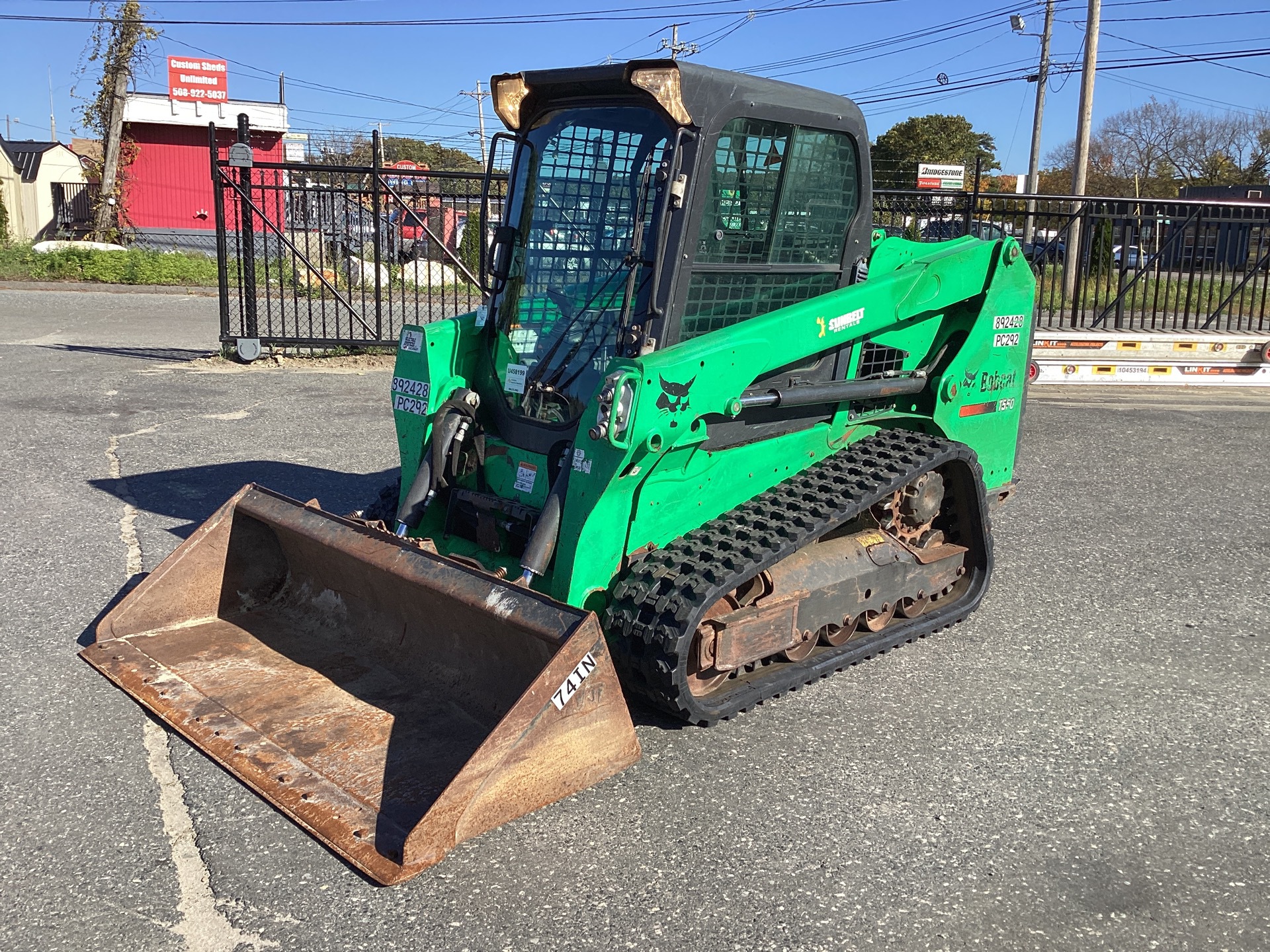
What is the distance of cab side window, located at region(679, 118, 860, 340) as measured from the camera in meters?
4.42

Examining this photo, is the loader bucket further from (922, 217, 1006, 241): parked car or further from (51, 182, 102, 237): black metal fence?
(51, 182, 102, 237): black metal fence

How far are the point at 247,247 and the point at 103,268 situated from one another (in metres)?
13.4

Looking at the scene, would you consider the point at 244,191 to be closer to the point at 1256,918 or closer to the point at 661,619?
the point at 661,619

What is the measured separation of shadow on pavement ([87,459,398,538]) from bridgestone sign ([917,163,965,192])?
19920 millimetres

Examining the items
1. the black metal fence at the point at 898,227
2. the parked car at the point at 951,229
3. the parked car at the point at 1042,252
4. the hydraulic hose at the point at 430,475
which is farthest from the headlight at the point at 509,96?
the parked car at the point at 1042,252

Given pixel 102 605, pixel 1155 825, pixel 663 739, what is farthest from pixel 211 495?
pixel 1155 825

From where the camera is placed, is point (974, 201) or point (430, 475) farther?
point (974, 201)

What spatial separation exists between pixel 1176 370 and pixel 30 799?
12.6 meters

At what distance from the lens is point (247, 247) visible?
482 inches

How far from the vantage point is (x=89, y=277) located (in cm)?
2348

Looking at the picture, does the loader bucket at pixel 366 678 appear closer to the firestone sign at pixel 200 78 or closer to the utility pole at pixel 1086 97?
the utility pole at pixel 1086 97

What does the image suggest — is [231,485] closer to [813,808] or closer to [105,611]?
[105,611]

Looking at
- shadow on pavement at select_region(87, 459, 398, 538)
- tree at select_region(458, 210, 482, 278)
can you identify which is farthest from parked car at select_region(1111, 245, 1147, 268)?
shadow on pavement at select_region(87, 459, 398, 538)

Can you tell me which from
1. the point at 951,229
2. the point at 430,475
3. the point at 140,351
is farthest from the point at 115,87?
the point at 430,475
